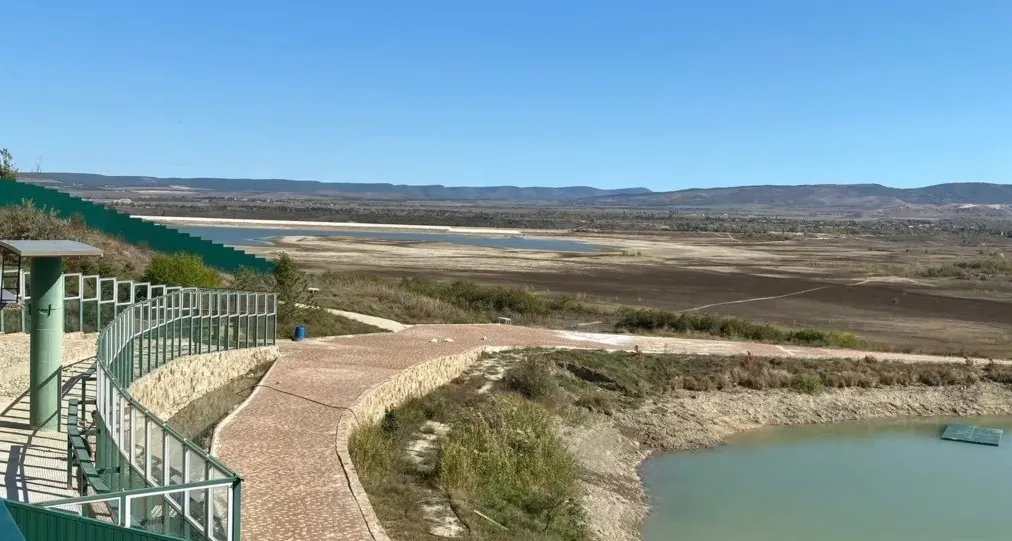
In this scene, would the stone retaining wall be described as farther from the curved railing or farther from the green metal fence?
the curved railing


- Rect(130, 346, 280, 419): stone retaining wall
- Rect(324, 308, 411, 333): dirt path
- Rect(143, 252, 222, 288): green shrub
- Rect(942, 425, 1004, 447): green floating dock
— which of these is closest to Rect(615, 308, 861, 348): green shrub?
Rect(942, 425, 1004, 447): green floating dock

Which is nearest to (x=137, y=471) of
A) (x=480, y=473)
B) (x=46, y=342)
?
(x=46, y=342)

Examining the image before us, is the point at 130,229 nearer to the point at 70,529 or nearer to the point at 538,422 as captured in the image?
the point at 538,422

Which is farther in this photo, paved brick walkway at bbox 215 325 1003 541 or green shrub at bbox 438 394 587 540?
green shrub at bbox 438 394 587 540

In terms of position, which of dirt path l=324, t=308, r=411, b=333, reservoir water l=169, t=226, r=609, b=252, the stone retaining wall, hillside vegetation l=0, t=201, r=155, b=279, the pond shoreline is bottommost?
the pond shoreline

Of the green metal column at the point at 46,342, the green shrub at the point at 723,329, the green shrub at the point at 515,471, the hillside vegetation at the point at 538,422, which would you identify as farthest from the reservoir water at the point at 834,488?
the green metal column at the point at 46,342

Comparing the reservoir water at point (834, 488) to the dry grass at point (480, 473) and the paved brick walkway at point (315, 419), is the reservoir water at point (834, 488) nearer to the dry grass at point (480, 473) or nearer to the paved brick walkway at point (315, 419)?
the dry grass at point (480, 473)

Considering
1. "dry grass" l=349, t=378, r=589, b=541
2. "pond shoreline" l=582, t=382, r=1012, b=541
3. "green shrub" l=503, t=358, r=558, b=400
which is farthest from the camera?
"green shrub" l=503, t=358, r=558, b=400

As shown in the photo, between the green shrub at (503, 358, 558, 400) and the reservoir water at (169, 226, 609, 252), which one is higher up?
the green shrub at (503, 358, 558, 400)
